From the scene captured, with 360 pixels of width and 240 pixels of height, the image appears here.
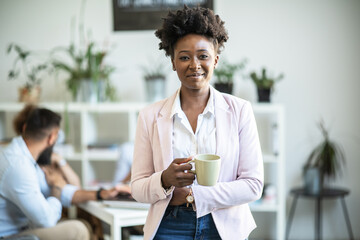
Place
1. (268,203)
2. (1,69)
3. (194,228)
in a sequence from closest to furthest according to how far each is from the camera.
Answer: (194,228), (268,203), (1,69)

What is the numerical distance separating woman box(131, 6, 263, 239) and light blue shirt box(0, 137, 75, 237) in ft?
3.54

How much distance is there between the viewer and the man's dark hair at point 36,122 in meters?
2.43

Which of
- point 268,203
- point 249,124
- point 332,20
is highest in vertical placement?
point 332,20

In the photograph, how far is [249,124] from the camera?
1.34 meters

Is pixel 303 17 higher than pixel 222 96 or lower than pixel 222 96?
higher

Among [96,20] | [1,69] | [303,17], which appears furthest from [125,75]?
[303,17]

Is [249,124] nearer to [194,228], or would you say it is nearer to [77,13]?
[194,228]

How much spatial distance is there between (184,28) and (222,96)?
0.25m

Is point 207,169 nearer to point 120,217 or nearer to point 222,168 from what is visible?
point 222,168

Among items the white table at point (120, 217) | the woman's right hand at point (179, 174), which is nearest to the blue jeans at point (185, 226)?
the woman's right hand at point (179, 174)

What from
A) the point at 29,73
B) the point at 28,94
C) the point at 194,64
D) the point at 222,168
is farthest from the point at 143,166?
the point at 29,73

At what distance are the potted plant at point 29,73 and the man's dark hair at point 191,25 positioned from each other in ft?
8.47

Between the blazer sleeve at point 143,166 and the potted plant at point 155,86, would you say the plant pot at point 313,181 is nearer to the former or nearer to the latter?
the potted plant at point 155,86

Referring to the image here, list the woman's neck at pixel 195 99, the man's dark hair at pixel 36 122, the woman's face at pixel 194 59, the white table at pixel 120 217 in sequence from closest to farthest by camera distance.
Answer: the woman's face at pixel 194 59, the woman's neck at pixel 195 99, the white table at pixel 120 217, the man's dark hair at pixel 36 122
